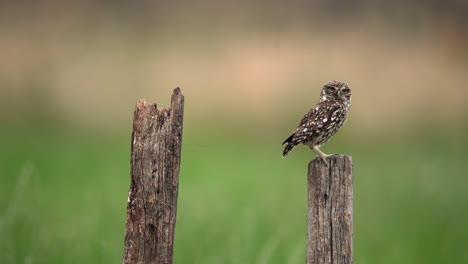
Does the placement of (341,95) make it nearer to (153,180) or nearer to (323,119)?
(323,119)

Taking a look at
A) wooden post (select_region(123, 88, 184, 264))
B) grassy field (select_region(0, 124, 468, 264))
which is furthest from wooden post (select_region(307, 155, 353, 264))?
grassy field (select_region(0, 124, 468, 264))

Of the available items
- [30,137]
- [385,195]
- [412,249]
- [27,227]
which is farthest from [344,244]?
[30,137]

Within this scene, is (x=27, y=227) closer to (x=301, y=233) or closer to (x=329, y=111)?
(x=329, y=111)

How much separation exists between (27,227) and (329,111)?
2.61 meters

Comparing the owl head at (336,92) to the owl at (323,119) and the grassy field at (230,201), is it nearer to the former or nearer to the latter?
the owl at (323,119)

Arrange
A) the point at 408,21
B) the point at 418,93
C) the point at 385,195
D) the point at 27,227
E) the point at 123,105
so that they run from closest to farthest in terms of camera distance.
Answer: the point at 27,227
the point at 385,195
the point at 418,93
the point at 123,105
the point at 408,21

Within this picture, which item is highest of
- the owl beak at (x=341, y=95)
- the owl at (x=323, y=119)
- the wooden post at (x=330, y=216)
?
the owl beak at (x=341, y=95)

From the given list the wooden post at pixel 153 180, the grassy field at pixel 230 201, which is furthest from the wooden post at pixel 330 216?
the grassy field at pixel 230 201

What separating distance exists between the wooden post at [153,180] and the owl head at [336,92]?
5.94ft

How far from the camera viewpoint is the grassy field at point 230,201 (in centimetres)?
830

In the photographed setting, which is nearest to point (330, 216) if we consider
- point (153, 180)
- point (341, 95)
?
point (153, 180)

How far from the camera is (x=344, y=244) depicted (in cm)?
568

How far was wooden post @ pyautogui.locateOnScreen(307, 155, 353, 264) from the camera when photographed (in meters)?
5.66

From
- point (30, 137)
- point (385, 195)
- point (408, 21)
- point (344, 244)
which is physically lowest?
point (344, 244)
